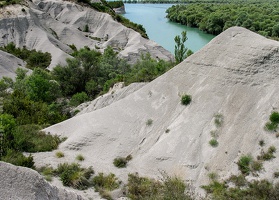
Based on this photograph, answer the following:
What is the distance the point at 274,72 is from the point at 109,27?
59590 mm

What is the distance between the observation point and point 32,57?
53.4 metres

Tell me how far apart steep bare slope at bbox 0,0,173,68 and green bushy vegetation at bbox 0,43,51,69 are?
1.31 metres

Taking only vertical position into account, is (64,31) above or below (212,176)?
below

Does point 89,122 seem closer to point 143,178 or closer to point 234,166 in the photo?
point 143,178

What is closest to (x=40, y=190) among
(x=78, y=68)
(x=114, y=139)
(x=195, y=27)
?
(x=114, y=139)

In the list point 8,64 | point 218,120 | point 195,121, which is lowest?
point 8,64

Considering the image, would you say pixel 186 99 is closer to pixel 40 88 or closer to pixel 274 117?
pixel 274 117

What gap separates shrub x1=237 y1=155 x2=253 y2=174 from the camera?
1594 centimetres

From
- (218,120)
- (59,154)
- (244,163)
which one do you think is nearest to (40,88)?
(59,154)

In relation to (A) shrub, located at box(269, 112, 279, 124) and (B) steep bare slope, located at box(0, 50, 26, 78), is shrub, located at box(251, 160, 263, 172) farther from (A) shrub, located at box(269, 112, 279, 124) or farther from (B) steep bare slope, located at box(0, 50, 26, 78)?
(B) steep bare slope, located at box(0, 50, 26, 78)

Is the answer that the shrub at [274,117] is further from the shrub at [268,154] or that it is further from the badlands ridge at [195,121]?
the shrub at [268,154]

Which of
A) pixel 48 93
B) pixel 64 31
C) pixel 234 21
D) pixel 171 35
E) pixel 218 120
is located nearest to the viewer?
pixel 218 120

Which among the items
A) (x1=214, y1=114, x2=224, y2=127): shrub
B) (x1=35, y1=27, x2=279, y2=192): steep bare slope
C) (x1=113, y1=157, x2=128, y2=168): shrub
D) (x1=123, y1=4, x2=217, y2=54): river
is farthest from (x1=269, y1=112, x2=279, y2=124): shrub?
(x1=123, y1=4, x2=217, y2=54): river

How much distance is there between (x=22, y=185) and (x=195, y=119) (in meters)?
11.3
